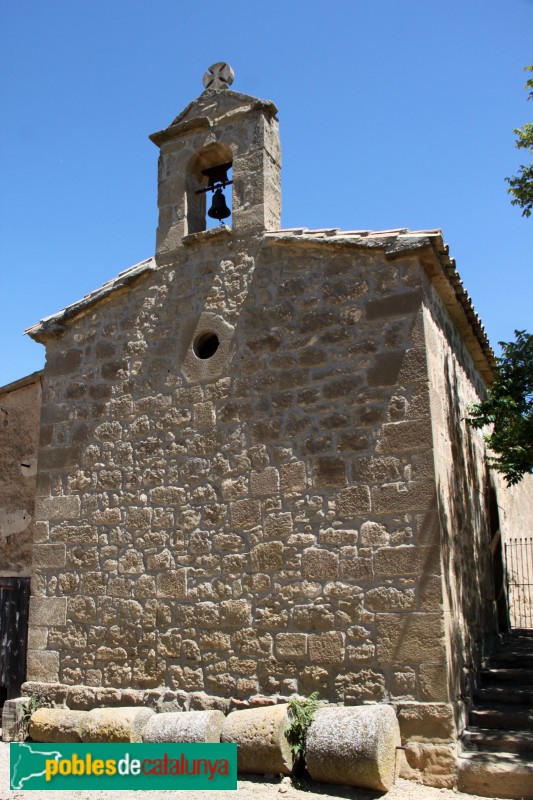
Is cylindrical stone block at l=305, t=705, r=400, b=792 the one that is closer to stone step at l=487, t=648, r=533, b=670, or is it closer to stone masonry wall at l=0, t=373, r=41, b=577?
stone step at l=487, t=648, r=533, b=670

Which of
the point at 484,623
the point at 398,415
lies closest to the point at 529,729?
the point at 484,623

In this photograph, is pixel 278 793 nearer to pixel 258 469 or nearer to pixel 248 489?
pixel 248 489

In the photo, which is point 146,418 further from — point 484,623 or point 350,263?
point 484,623

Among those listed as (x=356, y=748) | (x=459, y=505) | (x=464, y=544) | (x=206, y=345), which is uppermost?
(x=206, y=345)

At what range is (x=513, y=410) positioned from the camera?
287 inches

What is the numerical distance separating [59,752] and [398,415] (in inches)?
163

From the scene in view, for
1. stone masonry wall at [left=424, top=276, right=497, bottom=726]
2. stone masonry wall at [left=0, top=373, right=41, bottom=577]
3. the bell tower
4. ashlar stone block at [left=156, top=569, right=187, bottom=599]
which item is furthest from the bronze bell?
ashlar stone block at [left=156, top=569, right=187, bottom=599]

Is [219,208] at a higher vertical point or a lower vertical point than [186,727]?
higher

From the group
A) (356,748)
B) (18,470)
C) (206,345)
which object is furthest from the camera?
(18,470)

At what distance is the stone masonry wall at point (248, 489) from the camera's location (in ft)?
19.1

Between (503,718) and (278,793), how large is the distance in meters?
2.00

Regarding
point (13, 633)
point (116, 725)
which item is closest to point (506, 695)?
point (116, 725)

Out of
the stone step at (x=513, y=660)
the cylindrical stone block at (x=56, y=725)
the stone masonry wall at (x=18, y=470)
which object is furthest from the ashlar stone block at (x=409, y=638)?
the stone masonry wall at (x=18, y=470)

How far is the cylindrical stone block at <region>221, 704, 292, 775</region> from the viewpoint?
213 inches
